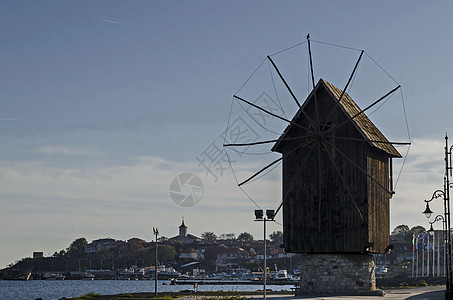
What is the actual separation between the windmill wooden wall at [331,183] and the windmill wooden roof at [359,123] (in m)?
0.09

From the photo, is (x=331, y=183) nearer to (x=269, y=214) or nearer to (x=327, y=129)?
(x=327, y=129)

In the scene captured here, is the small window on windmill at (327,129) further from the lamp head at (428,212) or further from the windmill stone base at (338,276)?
the lamp head at (428,212)

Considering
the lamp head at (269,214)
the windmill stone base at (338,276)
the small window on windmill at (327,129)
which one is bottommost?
the windmill stone base at (338,276)

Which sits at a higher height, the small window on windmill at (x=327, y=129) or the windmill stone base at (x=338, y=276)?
the small window on windmill at (x=327, y=129)

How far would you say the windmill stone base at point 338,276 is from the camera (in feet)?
165

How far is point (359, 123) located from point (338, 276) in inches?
429

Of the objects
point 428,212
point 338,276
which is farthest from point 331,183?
point 428,212

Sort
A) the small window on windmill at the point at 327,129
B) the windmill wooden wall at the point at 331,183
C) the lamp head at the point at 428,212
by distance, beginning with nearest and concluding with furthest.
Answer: the lamp head at the point at 428,212, the windmill wooden wall at the point at 331,183, the small window on windmill at the point at 327,129

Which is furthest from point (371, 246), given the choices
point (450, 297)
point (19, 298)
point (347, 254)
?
point (19, 298)

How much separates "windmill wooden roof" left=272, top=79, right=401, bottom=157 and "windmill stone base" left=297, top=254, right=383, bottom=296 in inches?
323

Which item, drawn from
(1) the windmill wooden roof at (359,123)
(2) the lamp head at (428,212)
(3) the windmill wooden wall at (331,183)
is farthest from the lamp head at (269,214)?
(1) the windmill wooden roof at (359,123)

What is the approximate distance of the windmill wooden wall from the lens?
→ 5025 cm

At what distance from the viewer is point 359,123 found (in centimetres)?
5191

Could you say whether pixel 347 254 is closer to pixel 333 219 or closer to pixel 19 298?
pixel 333 219
